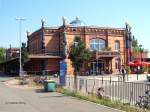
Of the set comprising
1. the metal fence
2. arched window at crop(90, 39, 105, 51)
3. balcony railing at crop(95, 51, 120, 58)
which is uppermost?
arched window at crop(90, 39, 105, 51)

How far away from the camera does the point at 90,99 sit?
24484 mm

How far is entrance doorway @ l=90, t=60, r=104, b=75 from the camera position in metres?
71.8

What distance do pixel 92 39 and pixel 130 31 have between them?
8.18 meters

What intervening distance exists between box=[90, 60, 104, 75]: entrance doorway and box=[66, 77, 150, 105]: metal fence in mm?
→ 34434

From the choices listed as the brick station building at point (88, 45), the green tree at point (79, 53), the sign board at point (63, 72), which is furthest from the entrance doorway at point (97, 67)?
the green tree at point (79, 53)

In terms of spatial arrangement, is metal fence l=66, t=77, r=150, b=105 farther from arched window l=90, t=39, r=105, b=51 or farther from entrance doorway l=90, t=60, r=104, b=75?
arched window l=90, t=39, r=105, b=51

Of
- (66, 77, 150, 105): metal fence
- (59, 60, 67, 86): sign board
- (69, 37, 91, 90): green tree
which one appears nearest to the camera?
(66, 77, 150, 105): metal fence

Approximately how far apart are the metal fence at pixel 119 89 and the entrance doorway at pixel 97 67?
34434mm

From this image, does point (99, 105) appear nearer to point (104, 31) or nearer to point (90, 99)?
point (90, 99)

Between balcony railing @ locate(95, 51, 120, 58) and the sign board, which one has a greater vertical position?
balcony railing @ locate(95, 51, 120, 58)

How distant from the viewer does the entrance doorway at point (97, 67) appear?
71750mm

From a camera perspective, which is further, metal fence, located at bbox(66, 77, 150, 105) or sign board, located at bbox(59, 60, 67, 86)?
sign board, located at bbox(59, 60, 67, 86)

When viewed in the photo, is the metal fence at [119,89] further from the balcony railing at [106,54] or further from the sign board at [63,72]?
the balcony railing at [106,54]

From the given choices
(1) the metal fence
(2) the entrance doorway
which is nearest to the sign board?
(1) the metal fence
